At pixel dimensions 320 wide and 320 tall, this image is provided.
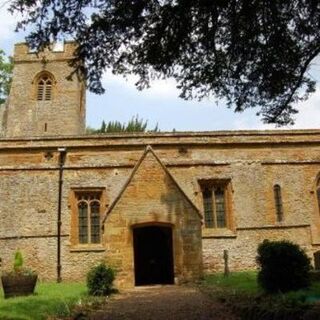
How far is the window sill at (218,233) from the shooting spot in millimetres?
21344

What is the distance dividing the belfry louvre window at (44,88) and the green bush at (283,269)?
3066 cm

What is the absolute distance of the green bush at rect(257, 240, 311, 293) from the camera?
11.3 metres

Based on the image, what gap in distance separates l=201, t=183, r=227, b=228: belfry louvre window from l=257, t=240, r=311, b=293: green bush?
982 cm

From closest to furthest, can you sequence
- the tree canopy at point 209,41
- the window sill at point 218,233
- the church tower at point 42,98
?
the tree canopy at point 209,41, the window sill at point 218,233, the church tower at point 42,98

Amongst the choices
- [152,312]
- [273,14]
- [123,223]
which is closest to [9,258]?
[123,223]

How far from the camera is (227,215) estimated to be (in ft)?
72.1

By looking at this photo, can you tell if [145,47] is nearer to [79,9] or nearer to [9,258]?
[79,9]

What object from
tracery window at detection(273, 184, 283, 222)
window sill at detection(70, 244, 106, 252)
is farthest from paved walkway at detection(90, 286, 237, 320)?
tracery window at detection(273, 184, 283, 222)

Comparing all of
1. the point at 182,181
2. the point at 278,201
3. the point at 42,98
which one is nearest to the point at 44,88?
the point at 42,98

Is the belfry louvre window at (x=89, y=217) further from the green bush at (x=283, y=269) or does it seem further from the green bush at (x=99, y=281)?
the green bush at (x=283, y=269)

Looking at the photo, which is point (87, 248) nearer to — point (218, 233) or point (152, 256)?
point (152, 256)

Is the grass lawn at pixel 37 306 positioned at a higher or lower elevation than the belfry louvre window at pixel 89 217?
lower

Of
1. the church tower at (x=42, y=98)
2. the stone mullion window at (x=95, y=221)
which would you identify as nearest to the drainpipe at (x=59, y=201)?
the stone mullion window at (x=95, y=221)

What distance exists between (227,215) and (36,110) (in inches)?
881
